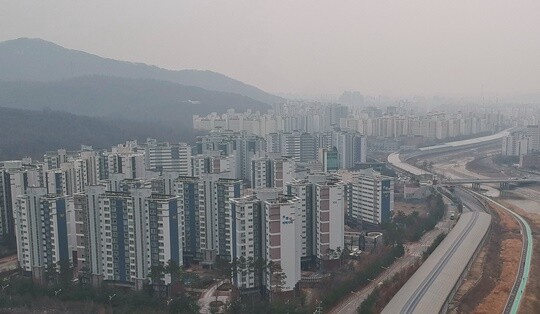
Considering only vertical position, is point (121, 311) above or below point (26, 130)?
below

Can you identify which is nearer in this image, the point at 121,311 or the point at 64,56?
the point at 121,311

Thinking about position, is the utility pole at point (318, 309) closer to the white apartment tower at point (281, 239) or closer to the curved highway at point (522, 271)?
the white apartment tower at point (281, 239)

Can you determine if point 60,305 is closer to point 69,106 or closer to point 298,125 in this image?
point 298,125

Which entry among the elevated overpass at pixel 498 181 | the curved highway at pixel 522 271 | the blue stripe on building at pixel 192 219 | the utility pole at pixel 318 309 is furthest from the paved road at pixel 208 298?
the elevated overpass at pixel 498 181

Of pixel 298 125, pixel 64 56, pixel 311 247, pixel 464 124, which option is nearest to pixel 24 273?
pixel 311 247

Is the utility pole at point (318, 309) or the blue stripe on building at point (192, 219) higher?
the blue stripe on building at point (192, 219)

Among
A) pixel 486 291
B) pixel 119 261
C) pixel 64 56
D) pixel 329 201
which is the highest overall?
pixel 64 56

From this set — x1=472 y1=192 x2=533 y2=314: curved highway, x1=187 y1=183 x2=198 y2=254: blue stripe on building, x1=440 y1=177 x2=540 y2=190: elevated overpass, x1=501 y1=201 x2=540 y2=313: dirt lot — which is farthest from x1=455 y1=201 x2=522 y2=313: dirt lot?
x1=440 y1=177 x2=540 y2=190: elevated overpass
